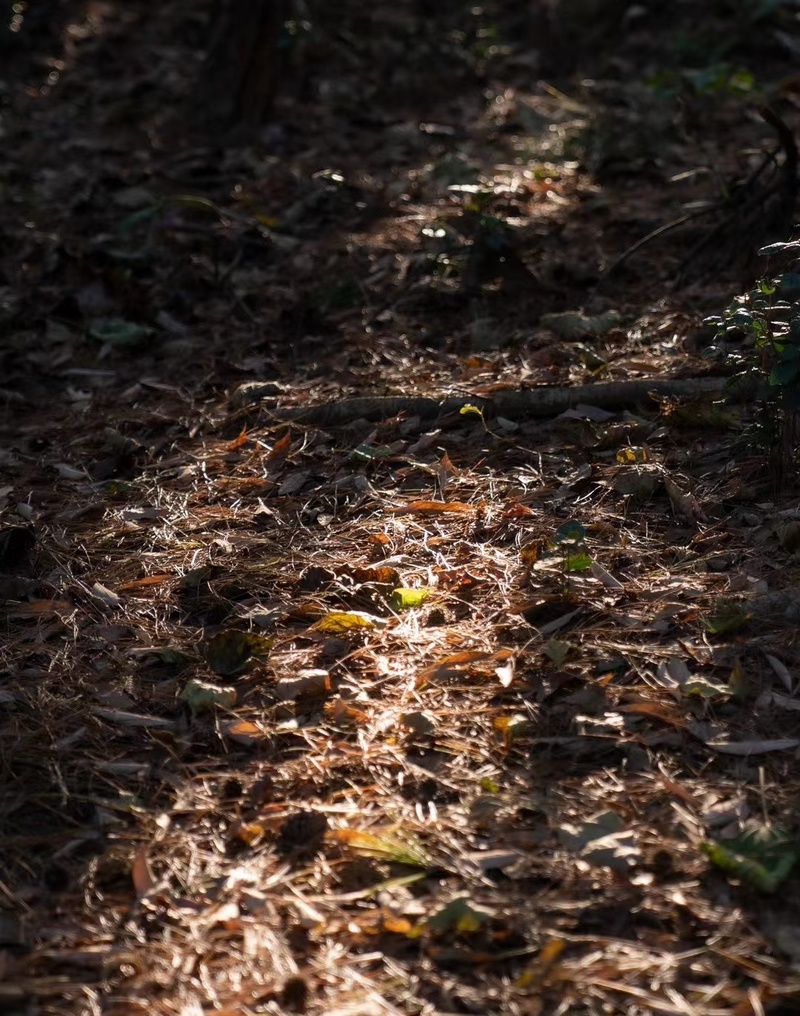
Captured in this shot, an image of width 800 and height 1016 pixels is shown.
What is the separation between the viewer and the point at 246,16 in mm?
6074

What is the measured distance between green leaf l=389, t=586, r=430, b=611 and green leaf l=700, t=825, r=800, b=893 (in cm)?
91

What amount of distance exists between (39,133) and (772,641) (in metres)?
5.40

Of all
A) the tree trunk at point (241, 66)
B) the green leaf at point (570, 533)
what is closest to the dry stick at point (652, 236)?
the green leaf at point (570, 533)

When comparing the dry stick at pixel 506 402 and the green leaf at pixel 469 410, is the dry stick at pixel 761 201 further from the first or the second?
the green leaf at pixel 469 410

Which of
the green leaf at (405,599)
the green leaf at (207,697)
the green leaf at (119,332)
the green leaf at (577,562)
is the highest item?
the green leaf at (577,562)

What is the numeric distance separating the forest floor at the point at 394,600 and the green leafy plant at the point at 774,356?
0.05m

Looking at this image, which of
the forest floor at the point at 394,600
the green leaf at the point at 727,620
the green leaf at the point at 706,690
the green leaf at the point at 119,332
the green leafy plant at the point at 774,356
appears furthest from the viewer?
the green leaf at the point at 119,332

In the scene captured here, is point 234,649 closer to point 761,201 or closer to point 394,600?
point 394,600

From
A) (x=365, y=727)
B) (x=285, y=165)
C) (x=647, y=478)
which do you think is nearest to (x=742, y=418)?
(x=647, y=478)

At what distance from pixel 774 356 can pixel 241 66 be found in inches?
169

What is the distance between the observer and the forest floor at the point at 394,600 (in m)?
1.86

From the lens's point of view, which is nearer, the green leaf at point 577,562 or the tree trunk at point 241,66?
the green leaf at point 577,562

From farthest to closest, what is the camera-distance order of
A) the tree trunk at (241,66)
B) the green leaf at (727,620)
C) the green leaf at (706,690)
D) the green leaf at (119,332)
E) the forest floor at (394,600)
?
the tree trunk at (241,66)
the green leaf at (119,332)
the green leaf at (727,620)
the green leaf at (706,690)
the forest floor at (394,600)

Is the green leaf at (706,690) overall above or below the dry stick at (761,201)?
below
